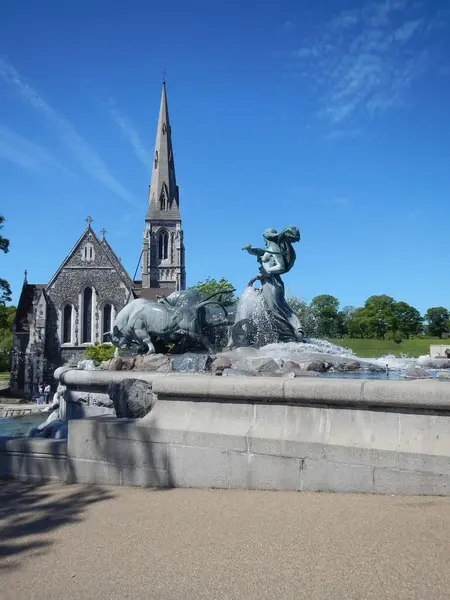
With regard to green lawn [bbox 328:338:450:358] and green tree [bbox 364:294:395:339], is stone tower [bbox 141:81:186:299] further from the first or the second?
green lawn [bbox 328:338:450:358]

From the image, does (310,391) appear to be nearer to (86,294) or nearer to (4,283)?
(4,283)

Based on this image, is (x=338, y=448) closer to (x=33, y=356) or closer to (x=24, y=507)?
(x=24, y=507)

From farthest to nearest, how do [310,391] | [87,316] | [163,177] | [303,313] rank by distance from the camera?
[163,177] → [87,316] → [303,313] → [310,391]

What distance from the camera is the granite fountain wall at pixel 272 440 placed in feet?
12.6

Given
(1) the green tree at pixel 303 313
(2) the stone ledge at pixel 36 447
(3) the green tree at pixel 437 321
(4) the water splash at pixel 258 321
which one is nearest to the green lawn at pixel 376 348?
(1) the green tree at pixel 303 313

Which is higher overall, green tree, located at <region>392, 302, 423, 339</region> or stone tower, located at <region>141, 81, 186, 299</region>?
stone tower, located at <region>141, 81, 186, 299</region>

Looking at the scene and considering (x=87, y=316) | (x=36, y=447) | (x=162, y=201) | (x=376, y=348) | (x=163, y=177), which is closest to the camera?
(x=36, y=447)

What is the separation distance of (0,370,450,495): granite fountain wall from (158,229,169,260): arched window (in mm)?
65822

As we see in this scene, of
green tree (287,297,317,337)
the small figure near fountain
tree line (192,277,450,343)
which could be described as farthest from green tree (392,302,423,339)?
the small figure near fountain

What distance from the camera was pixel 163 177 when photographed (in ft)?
251

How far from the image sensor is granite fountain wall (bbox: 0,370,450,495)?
384 centimetres

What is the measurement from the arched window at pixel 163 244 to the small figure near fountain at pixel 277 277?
193 feet

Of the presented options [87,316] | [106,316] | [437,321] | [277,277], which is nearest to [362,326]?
[437,321]

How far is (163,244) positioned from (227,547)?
68.9 m
